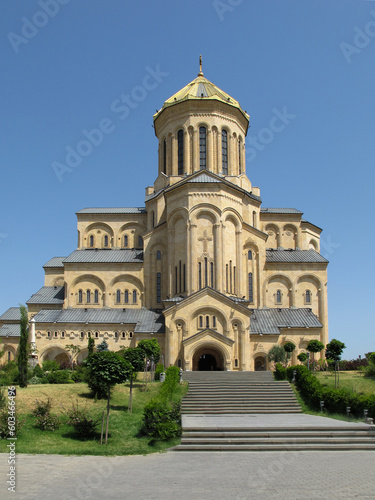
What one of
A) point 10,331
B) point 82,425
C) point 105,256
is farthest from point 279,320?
point 82,425

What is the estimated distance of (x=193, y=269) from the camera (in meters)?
36.7

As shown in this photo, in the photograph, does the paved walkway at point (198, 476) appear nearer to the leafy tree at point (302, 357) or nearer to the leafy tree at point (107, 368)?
the leafy tree at point (107, 368)

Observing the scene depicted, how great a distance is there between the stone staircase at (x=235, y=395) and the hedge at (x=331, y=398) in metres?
0.68

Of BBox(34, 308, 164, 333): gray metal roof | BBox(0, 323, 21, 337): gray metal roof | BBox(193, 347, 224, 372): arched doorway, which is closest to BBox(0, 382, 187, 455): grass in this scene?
BBox(193, 347, 224, 372): arched doorway

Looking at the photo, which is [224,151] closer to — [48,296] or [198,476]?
[48,296]

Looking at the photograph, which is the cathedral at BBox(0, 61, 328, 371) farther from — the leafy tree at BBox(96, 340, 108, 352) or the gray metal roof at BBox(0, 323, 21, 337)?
the leafy tree at BBox(96, 340, 108, 352)

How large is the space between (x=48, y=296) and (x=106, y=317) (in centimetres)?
779

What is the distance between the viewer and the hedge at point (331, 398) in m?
19.7

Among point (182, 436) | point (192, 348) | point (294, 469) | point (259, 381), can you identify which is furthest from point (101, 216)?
point (294, 469)

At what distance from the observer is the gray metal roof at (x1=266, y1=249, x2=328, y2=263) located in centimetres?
4256

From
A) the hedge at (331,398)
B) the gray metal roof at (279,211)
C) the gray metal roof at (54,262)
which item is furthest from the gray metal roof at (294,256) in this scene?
the gray metal roof at (54,262)

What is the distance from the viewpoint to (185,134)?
1663 inches

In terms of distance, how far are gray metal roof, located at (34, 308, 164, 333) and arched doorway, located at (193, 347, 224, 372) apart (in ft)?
11.7

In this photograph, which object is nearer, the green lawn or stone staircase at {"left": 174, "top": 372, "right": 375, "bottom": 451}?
stone staircase at {"left": 174, "top": 372, "right": 375, "bottom": 451}
